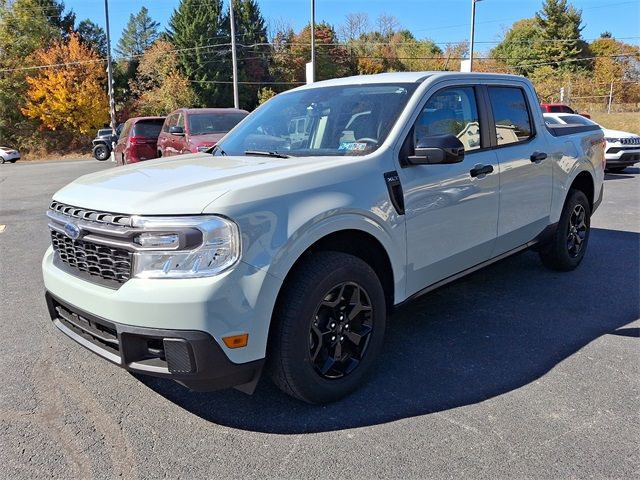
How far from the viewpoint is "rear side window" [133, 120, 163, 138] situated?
14.2 m

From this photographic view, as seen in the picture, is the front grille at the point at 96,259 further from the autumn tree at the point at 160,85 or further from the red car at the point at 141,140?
the autumn tree at the point at 160,85

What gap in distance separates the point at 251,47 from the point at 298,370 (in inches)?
2398

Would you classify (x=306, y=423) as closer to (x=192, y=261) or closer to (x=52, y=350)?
(x=192, y=261)

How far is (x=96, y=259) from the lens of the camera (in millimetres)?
2674

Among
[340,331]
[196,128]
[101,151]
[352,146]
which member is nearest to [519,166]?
[352,146]

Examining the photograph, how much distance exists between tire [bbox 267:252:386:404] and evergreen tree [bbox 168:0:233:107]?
169 feet

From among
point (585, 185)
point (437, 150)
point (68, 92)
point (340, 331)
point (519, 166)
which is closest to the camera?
point (340, 331)

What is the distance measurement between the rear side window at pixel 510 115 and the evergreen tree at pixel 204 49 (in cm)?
5022

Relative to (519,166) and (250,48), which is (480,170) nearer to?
(519,166)

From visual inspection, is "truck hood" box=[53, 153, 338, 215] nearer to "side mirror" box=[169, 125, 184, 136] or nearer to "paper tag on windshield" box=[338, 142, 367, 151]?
"paper tag on windshield" box=[338, 142, 367, 151]

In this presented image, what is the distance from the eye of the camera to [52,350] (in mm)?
3783

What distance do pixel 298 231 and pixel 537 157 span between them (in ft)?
9.10

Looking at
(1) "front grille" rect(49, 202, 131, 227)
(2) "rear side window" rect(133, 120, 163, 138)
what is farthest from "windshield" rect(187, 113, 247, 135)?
(1) "front grille" rect(49, 202, 131, 227)

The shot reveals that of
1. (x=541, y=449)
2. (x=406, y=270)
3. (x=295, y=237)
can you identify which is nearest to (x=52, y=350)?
(x=295, y=237)
